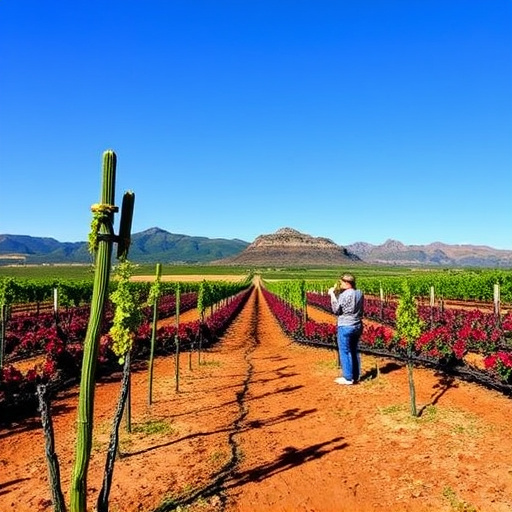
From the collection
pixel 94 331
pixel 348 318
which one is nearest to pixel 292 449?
pixel 348 318

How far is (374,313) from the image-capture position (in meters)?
26.5

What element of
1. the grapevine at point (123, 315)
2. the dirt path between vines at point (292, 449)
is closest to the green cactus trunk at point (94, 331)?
the dirt path between vines at point (292, 449)

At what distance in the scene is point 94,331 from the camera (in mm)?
3738

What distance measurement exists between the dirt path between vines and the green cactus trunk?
3.90ft

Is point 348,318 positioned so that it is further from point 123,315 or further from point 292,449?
point 123,315

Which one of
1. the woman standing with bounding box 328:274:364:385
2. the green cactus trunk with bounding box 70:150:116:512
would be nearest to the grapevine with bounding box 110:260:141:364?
the green cactus trunk with bounding box 70:150:116:512

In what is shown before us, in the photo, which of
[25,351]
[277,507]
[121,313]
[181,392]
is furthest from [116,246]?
[25,351]

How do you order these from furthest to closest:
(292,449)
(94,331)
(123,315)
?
(292,449) < (123,315) < (94,331)

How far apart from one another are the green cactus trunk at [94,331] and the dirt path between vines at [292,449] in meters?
1.19

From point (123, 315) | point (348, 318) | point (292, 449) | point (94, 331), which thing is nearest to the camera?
point (94, 331)

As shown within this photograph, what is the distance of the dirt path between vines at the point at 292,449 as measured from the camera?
16.6 feet

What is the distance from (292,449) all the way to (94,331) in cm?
395

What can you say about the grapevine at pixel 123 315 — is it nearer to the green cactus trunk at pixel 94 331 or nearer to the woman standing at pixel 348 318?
the green cactus trunk at pixel 94 331

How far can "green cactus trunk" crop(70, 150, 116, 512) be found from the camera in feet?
12.2
